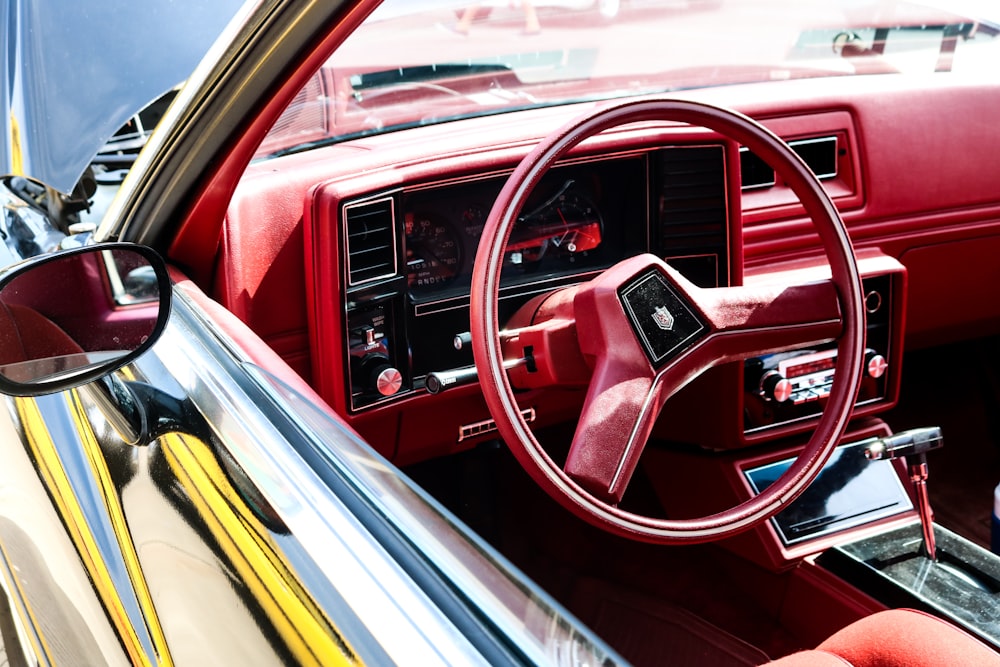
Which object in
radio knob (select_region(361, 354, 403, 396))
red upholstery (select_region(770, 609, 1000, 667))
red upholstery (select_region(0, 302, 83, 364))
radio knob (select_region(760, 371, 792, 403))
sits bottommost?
radio knob (select_region(760, 371, 792, 403))

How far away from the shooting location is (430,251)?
1774mm

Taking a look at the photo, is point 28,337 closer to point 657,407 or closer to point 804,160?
point 657,407

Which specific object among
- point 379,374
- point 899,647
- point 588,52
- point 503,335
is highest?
point 588,52

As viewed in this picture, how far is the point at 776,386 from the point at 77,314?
5.01 feet

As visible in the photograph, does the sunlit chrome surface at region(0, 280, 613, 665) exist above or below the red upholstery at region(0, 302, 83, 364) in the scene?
below

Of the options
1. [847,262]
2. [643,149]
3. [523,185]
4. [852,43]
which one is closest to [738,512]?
[847,262]

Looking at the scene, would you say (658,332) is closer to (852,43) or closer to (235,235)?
(235,235)

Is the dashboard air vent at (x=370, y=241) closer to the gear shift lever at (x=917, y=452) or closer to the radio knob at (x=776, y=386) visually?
the radio knob at (x=776, y=386)

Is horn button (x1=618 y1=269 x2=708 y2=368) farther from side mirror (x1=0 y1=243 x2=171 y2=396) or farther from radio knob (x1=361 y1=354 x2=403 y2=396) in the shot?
side mirror (x1=0 y1=243 x2=171 y2=396)

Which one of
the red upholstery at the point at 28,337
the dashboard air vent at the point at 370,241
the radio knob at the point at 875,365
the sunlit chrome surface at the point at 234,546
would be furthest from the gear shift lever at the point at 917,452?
the red upholstery at the point at 28,337

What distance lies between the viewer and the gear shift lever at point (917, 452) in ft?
6.15

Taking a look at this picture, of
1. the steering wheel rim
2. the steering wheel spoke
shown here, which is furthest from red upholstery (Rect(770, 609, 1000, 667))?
the steering wheel spoke

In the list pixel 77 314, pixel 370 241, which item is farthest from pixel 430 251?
pixel 77 314

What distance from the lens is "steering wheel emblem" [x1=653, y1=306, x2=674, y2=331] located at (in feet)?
4.62
